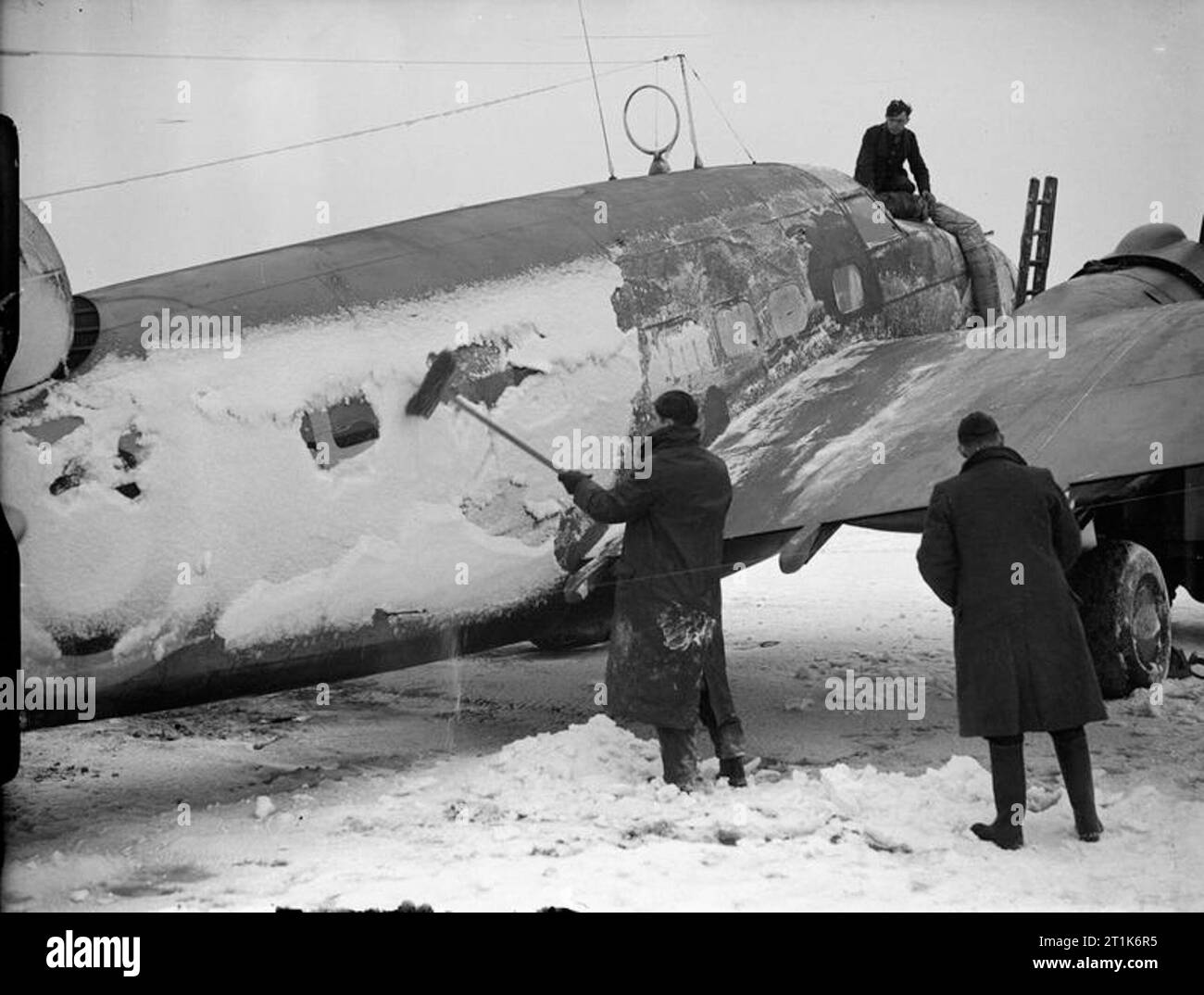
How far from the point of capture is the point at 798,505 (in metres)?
7.87

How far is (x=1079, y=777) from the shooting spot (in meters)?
6.18

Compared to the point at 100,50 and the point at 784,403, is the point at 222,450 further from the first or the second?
the point at 784,403

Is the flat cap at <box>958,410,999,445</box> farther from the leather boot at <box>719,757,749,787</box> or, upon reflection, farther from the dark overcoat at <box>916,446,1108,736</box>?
the leather boot at <box>719,757,749,787</box>

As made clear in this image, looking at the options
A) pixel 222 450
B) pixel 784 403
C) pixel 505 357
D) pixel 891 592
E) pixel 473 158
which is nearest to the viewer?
pixel 222 450

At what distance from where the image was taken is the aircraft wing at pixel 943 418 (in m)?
7.40

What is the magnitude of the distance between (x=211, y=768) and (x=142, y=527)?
2.09 metres

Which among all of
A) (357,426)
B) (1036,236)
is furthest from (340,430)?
(1036,236)

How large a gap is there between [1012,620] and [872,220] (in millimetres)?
4275

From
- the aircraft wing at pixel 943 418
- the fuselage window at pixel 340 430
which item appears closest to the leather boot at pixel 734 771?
the aircraft wing at pixel 943 418

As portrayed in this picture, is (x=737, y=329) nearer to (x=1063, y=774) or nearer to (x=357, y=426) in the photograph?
(x=357, y=426)

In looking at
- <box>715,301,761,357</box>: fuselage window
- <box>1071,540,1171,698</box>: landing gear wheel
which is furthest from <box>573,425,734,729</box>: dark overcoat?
<box>1071,540,1171,698</box>: landing gear wheel

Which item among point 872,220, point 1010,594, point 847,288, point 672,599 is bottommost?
point 672,599

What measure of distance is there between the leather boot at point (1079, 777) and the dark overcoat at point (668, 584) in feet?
5.24
